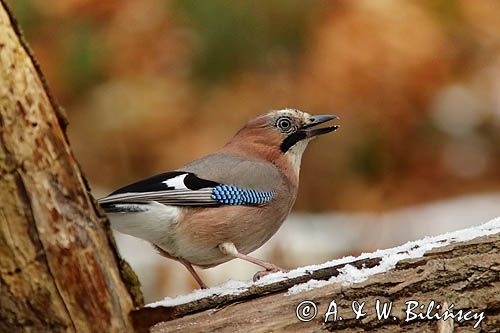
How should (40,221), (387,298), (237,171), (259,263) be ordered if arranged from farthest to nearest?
1. (237,171)
2. (259,263)
3. (387,298)
4. (40,221)

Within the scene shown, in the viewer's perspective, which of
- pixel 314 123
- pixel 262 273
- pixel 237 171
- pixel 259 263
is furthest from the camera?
pixel 314 123

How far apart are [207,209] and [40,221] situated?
4.31 feet

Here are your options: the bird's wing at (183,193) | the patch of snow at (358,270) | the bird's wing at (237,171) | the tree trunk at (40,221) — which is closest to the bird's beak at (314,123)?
the bird's wing at (237,171)

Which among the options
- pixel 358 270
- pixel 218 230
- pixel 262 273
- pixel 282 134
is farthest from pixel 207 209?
pixel 358 270

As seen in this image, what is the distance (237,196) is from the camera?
344 cm

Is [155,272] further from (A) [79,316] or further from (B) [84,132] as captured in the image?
(A) [79,316]

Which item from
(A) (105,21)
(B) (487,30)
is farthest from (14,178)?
(B) (487,30)

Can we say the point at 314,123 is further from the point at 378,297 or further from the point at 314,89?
the point at 314,89

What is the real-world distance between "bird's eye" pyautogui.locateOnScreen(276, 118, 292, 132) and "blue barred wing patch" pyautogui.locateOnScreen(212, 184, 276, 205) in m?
0.43

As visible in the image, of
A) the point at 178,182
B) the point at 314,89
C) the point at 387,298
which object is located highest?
the point at 314,89

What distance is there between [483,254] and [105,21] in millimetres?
3804

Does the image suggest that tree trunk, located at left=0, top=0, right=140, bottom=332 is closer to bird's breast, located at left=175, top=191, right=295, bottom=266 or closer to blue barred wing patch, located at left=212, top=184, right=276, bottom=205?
bird's breast, located at left=175, top=191, right=295, bottom=266

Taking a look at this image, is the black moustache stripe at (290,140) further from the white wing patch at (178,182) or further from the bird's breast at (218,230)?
the white wing patch at (178,182)

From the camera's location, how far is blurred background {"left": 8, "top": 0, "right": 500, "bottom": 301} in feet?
17.6
